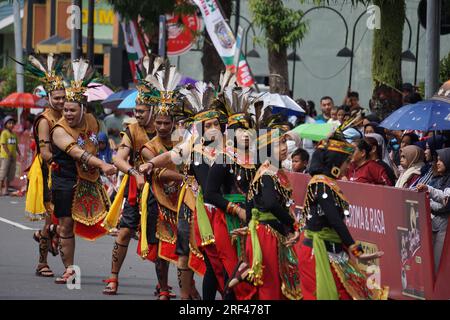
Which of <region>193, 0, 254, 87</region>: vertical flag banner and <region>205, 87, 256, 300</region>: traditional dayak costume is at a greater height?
<region>193, 0, 254, 87</region>: vertical flag banner

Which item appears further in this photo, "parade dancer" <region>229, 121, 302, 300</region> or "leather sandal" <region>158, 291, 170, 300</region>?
"leather sandal" <region>158, 291, 170, 300</region>

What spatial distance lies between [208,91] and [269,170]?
1.88 m

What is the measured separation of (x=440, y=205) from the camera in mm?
10414

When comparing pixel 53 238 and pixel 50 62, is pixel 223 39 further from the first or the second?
pixel 53 238

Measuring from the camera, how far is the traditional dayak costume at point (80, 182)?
11828mm

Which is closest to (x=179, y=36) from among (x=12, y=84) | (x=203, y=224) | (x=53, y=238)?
(x=12, y=84)

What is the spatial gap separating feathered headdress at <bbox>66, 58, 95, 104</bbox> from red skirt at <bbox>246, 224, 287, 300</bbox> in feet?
13.4

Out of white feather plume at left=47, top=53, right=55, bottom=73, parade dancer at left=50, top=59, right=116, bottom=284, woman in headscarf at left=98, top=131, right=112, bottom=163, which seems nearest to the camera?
parade dancer at left=50, top=59, right=116, bottom=284

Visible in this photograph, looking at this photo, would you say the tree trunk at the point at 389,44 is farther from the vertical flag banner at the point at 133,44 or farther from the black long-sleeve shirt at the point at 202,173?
the black long-sleeve shirt at the point at 202,173

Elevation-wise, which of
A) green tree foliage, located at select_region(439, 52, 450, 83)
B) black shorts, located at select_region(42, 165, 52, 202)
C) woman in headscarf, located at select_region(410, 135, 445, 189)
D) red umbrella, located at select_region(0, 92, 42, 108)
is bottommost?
red umbrella, located at select_region(0, 92, 42, 108)

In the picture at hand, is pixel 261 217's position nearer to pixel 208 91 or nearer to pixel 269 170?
pixel 269 170

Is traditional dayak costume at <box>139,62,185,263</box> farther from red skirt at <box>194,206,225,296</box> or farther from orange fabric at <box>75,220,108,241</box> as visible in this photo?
red skirt at <box>194,206,225,296</box>

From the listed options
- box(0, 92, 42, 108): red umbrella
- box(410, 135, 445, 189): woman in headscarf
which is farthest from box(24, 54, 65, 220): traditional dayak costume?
box(0, 92, 42, 108): red umbrella

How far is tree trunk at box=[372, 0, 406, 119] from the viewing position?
17109 millimetres
